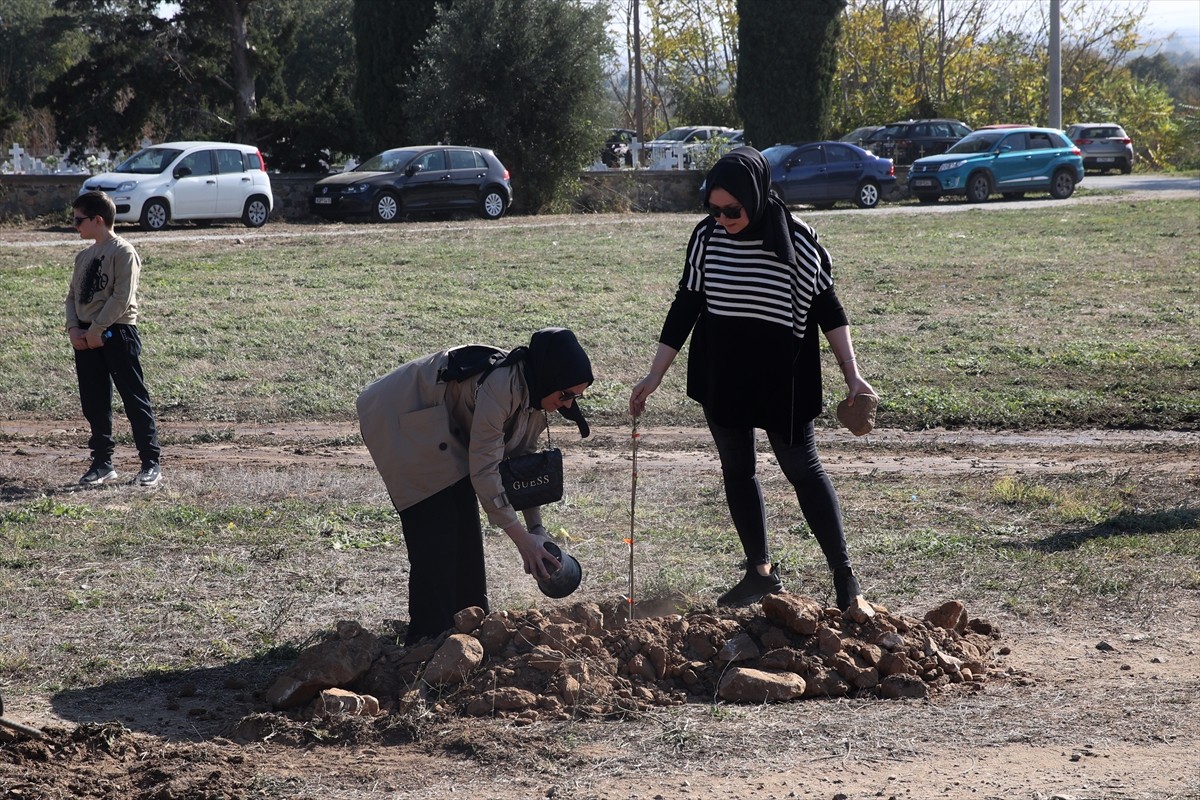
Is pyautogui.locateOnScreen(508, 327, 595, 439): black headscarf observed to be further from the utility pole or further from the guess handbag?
the utility pole

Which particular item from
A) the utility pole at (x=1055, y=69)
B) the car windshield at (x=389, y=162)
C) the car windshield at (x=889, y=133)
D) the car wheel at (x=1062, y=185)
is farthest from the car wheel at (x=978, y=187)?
the car windshield at (x=389, y=162)

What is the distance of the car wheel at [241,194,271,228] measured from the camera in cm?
2306

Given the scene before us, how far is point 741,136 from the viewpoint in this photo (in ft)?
121

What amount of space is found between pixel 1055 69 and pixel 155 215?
2456 centimetres

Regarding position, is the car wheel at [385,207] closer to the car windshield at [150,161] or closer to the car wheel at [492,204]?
the car wheel at [492,204]

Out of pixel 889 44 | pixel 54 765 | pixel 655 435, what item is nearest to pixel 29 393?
pixel 655 435

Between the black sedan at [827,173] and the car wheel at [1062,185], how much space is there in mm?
3711

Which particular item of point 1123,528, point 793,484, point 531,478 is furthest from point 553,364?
point 1123,528

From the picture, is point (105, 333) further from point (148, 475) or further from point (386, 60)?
point (386, 60)

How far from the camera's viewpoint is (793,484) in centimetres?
527

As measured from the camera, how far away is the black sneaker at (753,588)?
553 cm

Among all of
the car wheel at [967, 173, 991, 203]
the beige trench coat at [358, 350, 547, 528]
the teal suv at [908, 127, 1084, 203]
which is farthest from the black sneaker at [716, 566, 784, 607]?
the car wheel at [967, 173, 991, 203]

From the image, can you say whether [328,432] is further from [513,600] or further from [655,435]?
[513,600]

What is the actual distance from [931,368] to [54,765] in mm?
8984
